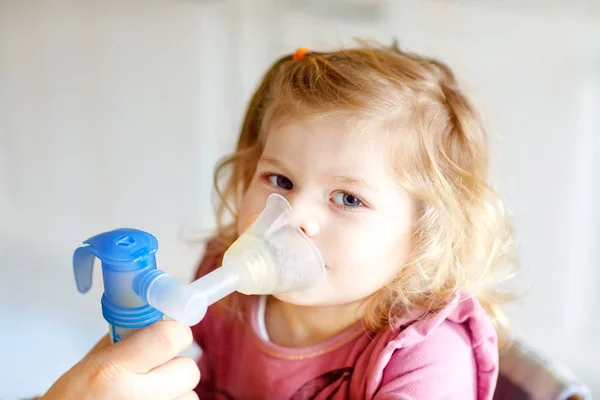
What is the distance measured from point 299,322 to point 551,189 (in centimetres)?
59

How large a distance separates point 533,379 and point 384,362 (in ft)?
0.57

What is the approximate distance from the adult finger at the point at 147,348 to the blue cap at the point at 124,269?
1cm

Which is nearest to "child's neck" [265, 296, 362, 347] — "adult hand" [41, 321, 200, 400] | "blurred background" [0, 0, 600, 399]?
"adult hand" [41, 321, 200, 400]

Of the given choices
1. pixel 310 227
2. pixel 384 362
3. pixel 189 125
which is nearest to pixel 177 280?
pixel 310 227

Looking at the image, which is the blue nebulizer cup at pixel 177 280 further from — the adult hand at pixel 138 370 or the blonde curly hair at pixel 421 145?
the blonde curly hair at pixel 421 145

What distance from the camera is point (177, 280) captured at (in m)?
0.53

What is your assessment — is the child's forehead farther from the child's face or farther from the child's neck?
the child's neck

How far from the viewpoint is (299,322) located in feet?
2.69

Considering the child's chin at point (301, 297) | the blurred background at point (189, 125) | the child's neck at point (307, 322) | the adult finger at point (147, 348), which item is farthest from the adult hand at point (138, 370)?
the blurred background at point (189, 125)

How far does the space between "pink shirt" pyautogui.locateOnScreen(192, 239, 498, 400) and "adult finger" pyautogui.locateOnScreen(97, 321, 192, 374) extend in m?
0.25

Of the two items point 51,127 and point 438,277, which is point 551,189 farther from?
point 51,127

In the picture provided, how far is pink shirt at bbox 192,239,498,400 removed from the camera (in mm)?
714

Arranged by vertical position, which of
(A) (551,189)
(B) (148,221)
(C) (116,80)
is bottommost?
(B) (148,221)

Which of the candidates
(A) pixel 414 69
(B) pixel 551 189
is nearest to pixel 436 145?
(A) pixel 414 69
